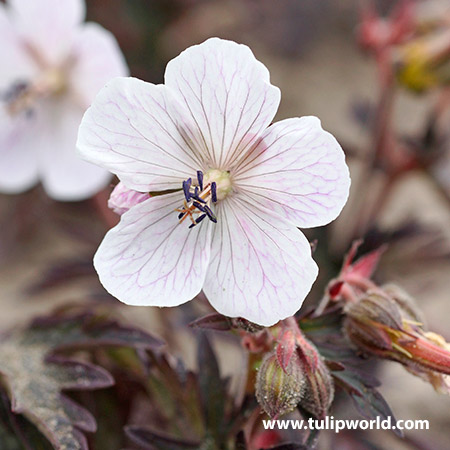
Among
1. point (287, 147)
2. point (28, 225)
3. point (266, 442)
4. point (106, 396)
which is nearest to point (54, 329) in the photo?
point (106, 396)

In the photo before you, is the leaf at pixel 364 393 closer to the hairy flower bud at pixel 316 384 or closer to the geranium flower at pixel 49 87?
the hairy flower bud at pixel 316 384

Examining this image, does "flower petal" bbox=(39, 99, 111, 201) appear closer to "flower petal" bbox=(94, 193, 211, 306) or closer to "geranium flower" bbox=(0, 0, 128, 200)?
"geranium flower" bbox=(0, 0, 128, 200)

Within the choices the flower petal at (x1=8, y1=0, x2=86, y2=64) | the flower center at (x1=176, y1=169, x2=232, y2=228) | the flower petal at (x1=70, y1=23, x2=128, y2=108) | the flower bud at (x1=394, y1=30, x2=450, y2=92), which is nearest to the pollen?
the flower center at (x1=176, y1=169, x2=232, y2=228)

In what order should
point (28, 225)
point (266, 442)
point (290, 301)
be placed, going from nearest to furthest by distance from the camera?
point (290, 301) → point (266, 442) → point (28, 225)

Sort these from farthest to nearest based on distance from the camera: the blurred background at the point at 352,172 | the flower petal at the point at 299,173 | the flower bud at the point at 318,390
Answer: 1. the blurred background at the point at 352,172
2. the flower bud at the point at 318,390
3. the flower petal at the point at 299,173

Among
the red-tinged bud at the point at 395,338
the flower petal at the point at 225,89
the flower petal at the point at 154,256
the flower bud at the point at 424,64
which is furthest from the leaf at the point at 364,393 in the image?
the flower bud at the point at 424,64

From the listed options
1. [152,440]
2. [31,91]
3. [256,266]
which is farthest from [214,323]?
[31,91]

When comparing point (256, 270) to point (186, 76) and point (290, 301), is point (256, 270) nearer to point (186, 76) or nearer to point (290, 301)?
point (290, 301)
